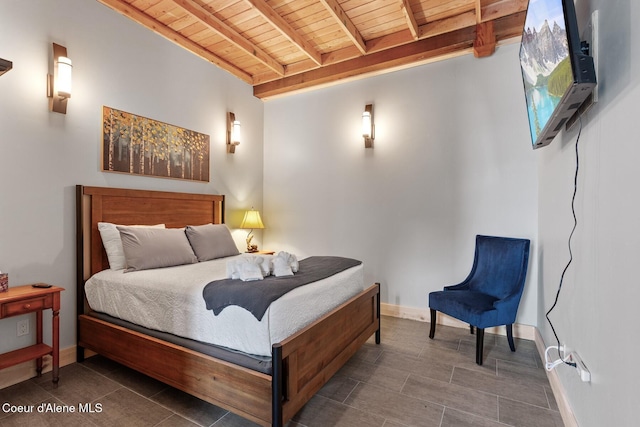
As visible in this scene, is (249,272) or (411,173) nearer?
(249,272)

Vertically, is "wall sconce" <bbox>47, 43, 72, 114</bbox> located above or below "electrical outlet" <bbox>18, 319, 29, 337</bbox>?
above

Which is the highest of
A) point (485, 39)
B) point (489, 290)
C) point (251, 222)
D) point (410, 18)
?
point (410, 18)

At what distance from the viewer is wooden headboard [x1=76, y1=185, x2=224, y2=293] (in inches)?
99.2

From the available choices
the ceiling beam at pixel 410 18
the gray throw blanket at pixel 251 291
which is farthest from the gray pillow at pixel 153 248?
the ceiling beam at pixel 410 18

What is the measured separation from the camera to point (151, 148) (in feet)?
10.1

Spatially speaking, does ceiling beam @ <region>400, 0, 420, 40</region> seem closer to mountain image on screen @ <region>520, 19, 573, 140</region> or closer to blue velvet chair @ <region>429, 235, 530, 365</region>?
mountain image on screen @ <region>520, 19, 573, 140</region>

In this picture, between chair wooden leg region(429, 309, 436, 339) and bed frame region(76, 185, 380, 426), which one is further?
chair wooden leg region(429, 309, 436, 339)

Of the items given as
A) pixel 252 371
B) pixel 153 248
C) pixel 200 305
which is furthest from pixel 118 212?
pixel 252 371

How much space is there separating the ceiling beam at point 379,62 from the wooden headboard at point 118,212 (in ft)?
6.01

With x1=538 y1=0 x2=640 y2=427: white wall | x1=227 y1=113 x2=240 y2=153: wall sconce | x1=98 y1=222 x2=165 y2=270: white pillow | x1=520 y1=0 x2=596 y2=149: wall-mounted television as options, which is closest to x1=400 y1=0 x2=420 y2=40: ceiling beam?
x1=520 y1=0 x2=596 y2=149: wall-mounted television

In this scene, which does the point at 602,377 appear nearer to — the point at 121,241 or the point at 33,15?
the point at 121,241

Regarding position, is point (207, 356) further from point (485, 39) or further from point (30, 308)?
point (485, 39)

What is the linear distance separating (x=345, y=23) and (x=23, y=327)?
3.66m

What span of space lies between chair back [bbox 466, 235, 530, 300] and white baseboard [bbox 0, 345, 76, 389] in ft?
11.6
